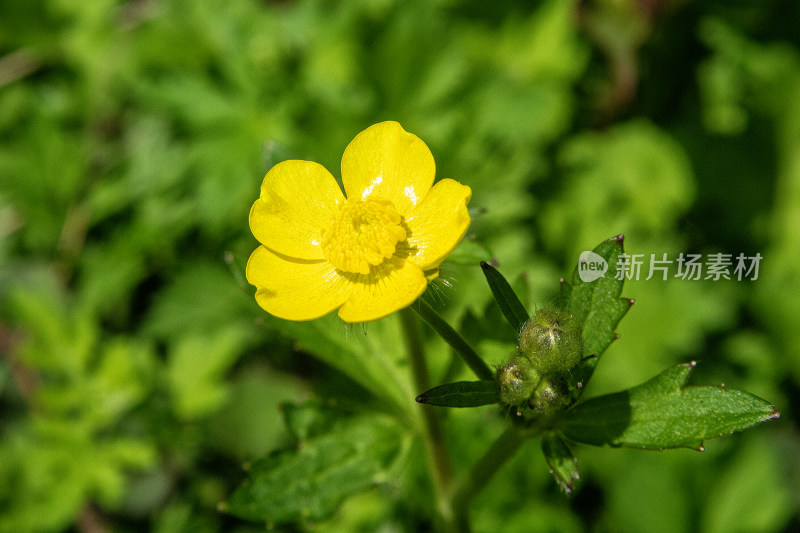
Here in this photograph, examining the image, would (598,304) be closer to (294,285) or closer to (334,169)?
(294,285)

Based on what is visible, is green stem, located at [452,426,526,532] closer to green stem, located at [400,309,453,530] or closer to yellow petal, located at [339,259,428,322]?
green stem, located at [400,309,453,530]

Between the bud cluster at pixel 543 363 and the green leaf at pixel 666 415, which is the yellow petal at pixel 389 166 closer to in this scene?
the bud cluster at pixel 543 363

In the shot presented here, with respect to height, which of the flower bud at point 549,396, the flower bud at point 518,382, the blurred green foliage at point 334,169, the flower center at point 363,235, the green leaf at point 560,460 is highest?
the flower center at point 363,235

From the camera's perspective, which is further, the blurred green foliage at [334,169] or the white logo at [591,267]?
the blurred green foliage at [334,169]

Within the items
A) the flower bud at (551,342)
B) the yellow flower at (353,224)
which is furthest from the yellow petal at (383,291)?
the flower bud at (551,342)

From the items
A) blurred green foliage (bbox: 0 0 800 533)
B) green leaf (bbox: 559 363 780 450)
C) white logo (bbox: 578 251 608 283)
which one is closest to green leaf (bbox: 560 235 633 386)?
white logo (bbox: 578 251 608 283)

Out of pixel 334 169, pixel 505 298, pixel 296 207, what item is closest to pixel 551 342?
pixel 505 298

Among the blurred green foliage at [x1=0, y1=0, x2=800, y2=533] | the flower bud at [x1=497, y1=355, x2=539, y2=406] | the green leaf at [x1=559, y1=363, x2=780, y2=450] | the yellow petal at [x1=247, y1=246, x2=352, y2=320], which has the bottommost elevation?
the blurred green foliage at [x1=0, y1=0, x2=800, y2=533]
